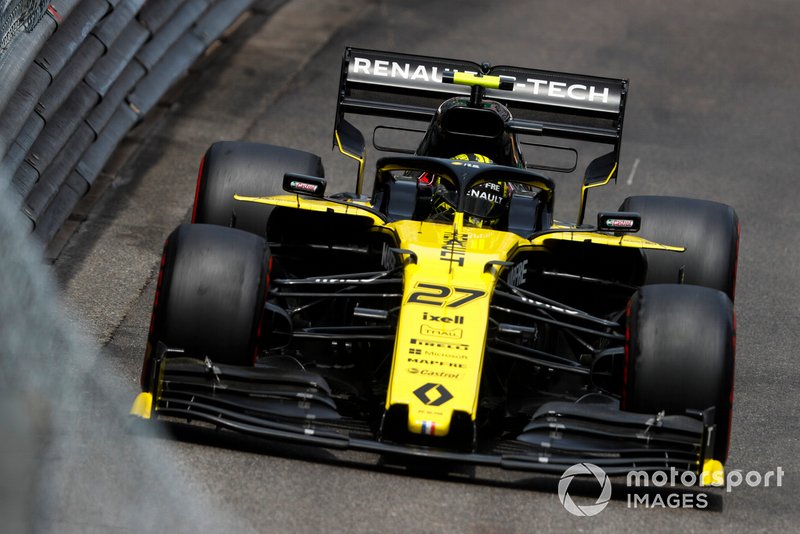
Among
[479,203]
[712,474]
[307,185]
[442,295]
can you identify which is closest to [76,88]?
[307,185]

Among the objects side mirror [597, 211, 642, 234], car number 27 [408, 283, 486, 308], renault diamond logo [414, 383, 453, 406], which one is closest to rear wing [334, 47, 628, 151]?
side mirror [597, 211, 642, 234]

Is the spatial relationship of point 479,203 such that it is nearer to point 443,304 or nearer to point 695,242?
point 695,242

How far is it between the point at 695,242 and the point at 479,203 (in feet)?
4.31

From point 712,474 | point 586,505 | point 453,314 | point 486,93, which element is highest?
point 486,93

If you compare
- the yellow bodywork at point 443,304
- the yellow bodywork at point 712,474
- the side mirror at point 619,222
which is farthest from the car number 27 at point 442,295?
the yellow bodywork at point 712,474

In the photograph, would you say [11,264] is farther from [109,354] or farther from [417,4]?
[417,4]

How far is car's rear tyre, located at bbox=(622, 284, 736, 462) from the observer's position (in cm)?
727

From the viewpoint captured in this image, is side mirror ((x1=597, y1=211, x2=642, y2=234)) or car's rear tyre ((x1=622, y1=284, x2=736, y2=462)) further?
side mirror ((x1=597, y1=211, x2=642, y2=234))

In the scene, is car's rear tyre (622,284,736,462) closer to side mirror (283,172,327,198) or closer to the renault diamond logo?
the renault diamond logo

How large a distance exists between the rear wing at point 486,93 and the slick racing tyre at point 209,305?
2751 mm

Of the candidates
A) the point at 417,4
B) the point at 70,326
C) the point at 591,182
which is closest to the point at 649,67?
the point at 417,4

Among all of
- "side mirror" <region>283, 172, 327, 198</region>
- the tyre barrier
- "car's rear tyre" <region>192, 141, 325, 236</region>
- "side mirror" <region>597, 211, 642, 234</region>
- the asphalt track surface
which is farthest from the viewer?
the tyre barrier

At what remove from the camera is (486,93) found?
10148mm

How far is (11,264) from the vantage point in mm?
8578
